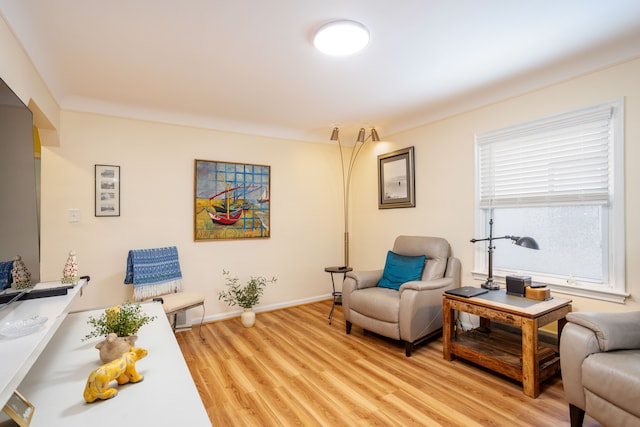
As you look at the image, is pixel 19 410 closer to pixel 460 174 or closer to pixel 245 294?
pixel 245 294

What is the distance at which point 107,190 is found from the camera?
3.17 metres

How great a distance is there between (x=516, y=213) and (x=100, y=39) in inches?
138

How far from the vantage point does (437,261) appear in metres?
3.17

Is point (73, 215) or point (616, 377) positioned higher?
point (73, 215)

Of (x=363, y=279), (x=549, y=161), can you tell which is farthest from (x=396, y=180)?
(x=549, y=161)

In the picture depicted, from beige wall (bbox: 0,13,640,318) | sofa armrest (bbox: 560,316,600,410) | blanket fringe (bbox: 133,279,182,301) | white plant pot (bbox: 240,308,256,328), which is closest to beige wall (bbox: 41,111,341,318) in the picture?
beige wall (bbox: 0,13,640,318)

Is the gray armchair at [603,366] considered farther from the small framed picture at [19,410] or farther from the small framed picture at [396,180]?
the small framed picture at [19,410]

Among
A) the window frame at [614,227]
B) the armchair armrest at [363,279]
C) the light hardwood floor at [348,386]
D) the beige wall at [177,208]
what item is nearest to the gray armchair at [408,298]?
the armchair armrest at [363,279]

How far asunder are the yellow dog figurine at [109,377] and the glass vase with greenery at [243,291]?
2471 mm

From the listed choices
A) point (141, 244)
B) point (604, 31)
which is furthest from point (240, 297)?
point (604, 31)

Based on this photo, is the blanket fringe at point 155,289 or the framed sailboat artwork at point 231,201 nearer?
the blanket fringe at point 155,289

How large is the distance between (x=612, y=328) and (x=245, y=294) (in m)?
3.06

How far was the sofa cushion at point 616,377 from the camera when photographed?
148 cm

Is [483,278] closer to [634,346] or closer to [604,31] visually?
[634,346]
